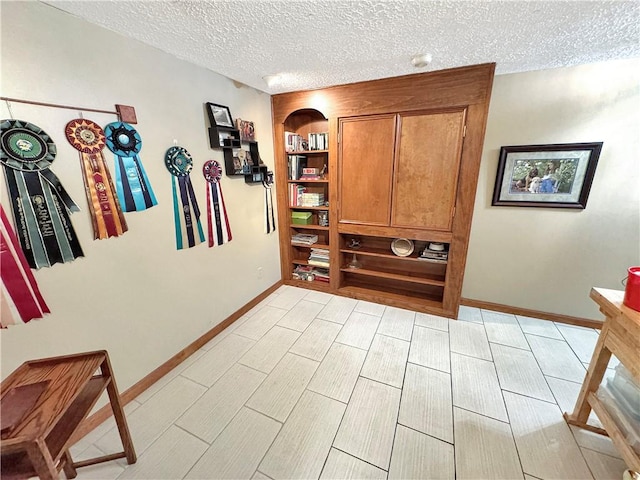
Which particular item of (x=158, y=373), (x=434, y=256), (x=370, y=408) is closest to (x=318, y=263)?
(x=434, y=256)

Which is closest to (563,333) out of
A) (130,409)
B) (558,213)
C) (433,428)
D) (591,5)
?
(558,213)

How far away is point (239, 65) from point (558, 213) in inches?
115

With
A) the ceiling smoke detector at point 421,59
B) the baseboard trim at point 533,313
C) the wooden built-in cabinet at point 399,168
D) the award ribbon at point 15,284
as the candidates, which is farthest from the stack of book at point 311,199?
the award ribbon at point 15,284

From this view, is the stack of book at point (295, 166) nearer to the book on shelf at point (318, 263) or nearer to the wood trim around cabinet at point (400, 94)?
the wood trim around cabinet at point (400, 94)

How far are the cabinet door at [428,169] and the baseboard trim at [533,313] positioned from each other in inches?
39.6

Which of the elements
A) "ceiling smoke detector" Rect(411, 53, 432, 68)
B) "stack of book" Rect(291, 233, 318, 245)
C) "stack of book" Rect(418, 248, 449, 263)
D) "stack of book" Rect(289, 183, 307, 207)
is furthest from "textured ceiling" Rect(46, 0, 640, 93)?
"stack of book" Rect(291, 233, 318, 245)

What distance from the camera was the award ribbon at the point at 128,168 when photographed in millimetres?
1443

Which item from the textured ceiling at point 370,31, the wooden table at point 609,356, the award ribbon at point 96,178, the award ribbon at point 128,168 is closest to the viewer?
the wooden table at point 609,356

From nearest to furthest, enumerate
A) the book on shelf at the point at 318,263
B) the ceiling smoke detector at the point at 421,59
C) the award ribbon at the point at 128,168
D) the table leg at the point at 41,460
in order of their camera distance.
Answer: the table leg at the point at 41,460, the award ribbon at the point at 128,168, the ceiling smoke detector at the point at 421,59, the book on shelf at the point at 318,263

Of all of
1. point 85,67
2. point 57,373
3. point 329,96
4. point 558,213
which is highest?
point 329,96

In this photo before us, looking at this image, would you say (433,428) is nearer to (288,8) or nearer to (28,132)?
(288,8)

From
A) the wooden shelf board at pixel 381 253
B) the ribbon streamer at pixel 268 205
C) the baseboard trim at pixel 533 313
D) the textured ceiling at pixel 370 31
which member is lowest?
the baseboard trim at pixel 533 313

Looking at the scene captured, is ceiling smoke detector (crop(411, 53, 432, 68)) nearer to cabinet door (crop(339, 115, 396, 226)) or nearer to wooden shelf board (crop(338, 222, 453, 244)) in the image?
cabinet door (crop(339, 115, 396, 226))

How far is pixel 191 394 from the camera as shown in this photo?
66.1 inches
